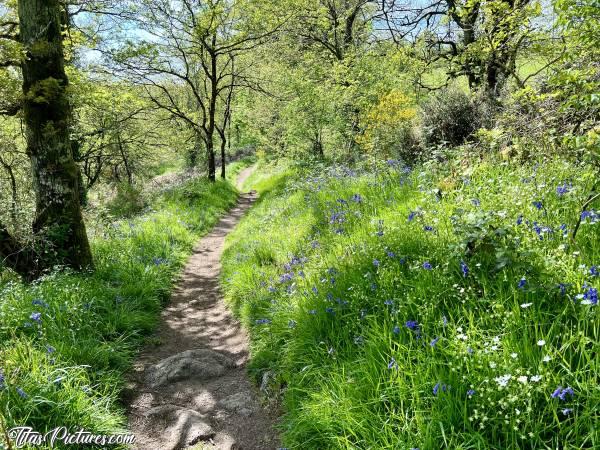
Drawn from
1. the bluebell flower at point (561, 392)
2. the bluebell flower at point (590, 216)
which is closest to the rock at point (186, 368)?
the bluebell flower at point (561, 392)

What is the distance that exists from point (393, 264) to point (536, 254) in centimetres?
122

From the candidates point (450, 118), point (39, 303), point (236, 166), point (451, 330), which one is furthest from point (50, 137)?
point (236, 166)

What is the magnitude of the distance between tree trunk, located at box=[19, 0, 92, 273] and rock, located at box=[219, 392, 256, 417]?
170 inches

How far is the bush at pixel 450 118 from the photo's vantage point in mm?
9797

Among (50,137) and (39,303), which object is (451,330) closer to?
(39,303)

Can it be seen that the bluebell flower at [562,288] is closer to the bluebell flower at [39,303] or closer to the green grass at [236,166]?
the bluebell flower at [39,303]

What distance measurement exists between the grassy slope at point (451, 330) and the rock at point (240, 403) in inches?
17.5

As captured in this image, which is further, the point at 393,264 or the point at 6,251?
the point at 6,251

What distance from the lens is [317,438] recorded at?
2.98 metres

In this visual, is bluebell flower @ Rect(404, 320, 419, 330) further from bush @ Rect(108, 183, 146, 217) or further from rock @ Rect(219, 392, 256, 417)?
bush @ Rect(108, 183, 146, 217)

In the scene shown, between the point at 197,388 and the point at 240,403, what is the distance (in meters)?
0.61

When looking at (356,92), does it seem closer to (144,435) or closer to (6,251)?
(6,251)

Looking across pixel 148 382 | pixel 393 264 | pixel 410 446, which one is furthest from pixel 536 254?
pixel 148 382

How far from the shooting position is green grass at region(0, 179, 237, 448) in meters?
3.25
